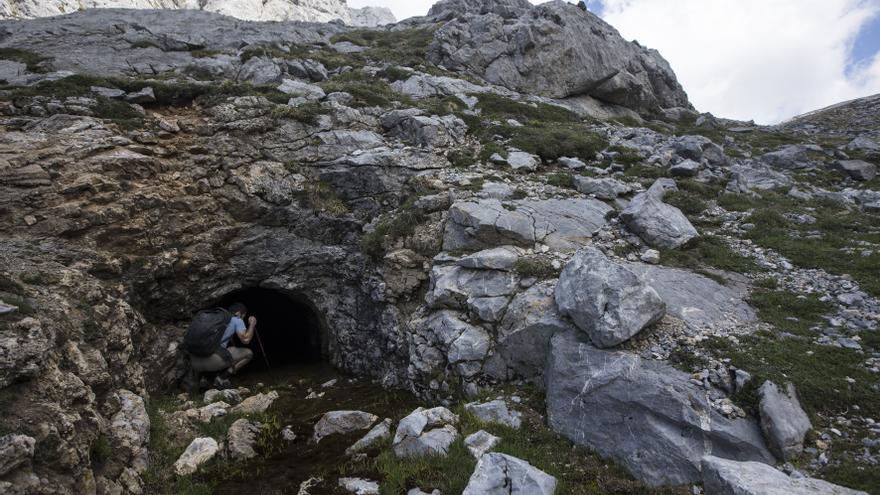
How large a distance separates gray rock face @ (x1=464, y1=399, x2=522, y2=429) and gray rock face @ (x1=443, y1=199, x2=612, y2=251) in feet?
15.6

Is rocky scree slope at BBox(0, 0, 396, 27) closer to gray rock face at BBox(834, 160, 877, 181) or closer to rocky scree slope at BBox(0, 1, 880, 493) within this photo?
rocky scree slope at BBox(0, 1, 880, 493)

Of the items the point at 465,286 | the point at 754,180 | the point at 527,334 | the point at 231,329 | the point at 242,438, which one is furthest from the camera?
the point at 754,180

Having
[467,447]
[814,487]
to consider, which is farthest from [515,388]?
[814,487]

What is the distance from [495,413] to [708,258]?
7348mm

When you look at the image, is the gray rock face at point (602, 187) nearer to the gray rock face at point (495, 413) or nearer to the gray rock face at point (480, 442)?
the gray rock face at point (495, 413)

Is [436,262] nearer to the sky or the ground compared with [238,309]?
nearer to the sky

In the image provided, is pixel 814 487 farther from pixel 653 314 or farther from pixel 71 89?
pixel 71 89

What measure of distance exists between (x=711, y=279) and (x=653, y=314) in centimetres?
320

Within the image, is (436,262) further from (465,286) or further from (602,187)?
(602,187)

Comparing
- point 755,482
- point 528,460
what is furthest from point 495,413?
point 755,482

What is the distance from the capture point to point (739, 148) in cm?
2783

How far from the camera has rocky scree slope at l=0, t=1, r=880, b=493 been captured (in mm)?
7078

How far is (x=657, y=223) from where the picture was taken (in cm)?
1211

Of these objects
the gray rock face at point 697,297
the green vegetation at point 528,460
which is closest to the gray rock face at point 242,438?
the green vegetation at point 528,460
